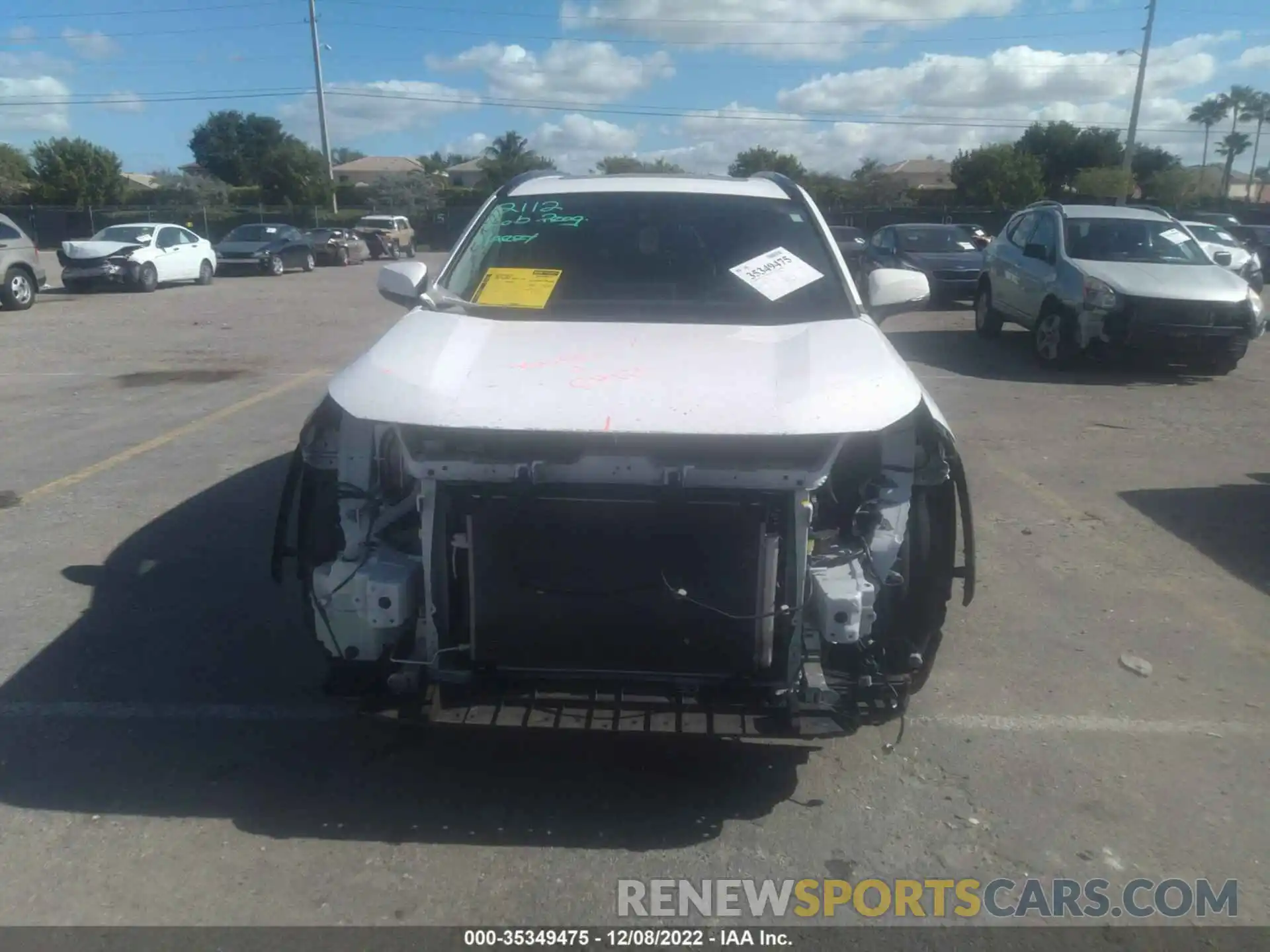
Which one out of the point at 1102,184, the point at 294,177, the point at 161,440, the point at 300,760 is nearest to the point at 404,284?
the point at 300,760

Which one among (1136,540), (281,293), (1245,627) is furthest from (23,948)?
(281,293)

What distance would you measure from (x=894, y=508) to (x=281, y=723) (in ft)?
7.66

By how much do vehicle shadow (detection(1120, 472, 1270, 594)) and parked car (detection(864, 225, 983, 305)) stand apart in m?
10.7

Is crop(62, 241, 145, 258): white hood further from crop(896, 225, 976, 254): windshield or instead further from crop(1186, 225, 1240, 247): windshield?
crop(1186, 225, 1240, 247): windshield

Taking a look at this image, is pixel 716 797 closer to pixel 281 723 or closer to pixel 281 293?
pixel 281 723

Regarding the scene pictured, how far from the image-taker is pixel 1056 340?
12078 mm

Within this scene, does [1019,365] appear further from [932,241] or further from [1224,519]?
[932,241]

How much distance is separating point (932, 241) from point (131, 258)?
53.7 ft

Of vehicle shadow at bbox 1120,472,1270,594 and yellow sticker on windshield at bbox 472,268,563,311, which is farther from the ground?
yellow sticker on windshield at bbox 472,268,563,311

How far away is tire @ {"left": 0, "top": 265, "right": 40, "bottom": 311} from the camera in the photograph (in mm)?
18578

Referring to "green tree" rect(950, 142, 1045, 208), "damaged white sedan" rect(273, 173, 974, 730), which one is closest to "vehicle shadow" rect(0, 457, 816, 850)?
"damaged white sedan" rect(273, 173, 974, 730)

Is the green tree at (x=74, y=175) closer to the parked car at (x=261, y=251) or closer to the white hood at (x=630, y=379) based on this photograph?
the parked car at (x=261, y=251)

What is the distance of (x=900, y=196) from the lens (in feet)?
229

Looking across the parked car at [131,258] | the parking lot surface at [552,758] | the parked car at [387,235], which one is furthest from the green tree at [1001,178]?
the parking lot surface at [552,758]
